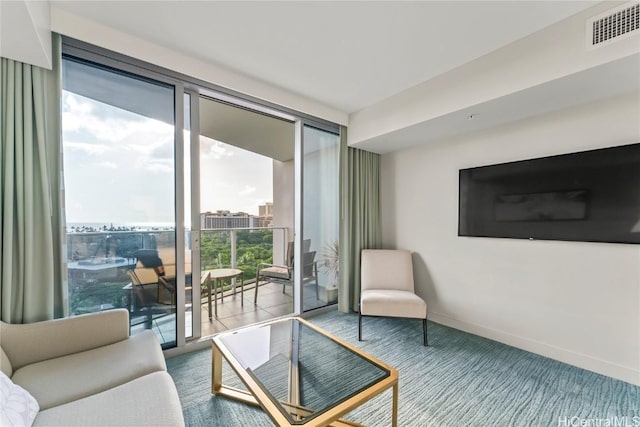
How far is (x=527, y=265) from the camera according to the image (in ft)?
7.71

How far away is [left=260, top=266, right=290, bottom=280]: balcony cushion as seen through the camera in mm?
3391

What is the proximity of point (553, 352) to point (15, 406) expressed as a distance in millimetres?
3353

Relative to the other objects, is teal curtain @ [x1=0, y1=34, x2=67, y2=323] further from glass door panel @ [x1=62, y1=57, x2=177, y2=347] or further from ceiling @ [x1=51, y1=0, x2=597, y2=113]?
ceiling @ [x1=51, y1=0, x2=597, y2=113]

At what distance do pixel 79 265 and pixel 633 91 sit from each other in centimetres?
414

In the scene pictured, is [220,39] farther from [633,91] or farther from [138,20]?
[633,91]

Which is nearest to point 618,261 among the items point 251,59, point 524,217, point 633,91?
point 524,217

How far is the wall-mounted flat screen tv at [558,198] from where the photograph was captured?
1872 millimetres

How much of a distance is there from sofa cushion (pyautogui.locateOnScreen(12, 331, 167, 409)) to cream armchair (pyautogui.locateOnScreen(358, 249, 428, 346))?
5.82 ft

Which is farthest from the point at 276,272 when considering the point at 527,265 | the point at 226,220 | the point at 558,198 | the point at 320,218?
the point at 558,198

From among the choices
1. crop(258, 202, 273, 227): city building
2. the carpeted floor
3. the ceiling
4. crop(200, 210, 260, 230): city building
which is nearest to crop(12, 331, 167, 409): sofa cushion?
the carpeted floor

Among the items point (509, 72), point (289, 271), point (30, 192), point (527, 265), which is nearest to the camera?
point (30, 192)

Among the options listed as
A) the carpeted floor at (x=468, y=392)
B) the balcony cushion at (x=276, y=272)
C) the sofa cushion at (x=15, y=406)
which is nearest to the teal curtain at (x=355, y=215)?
the balcony cushion at (x=276, y=272)

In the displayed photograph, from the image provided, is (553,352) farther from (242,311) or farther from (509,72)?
(242,311)

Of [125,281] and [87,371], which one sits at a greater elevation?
[125,281]
